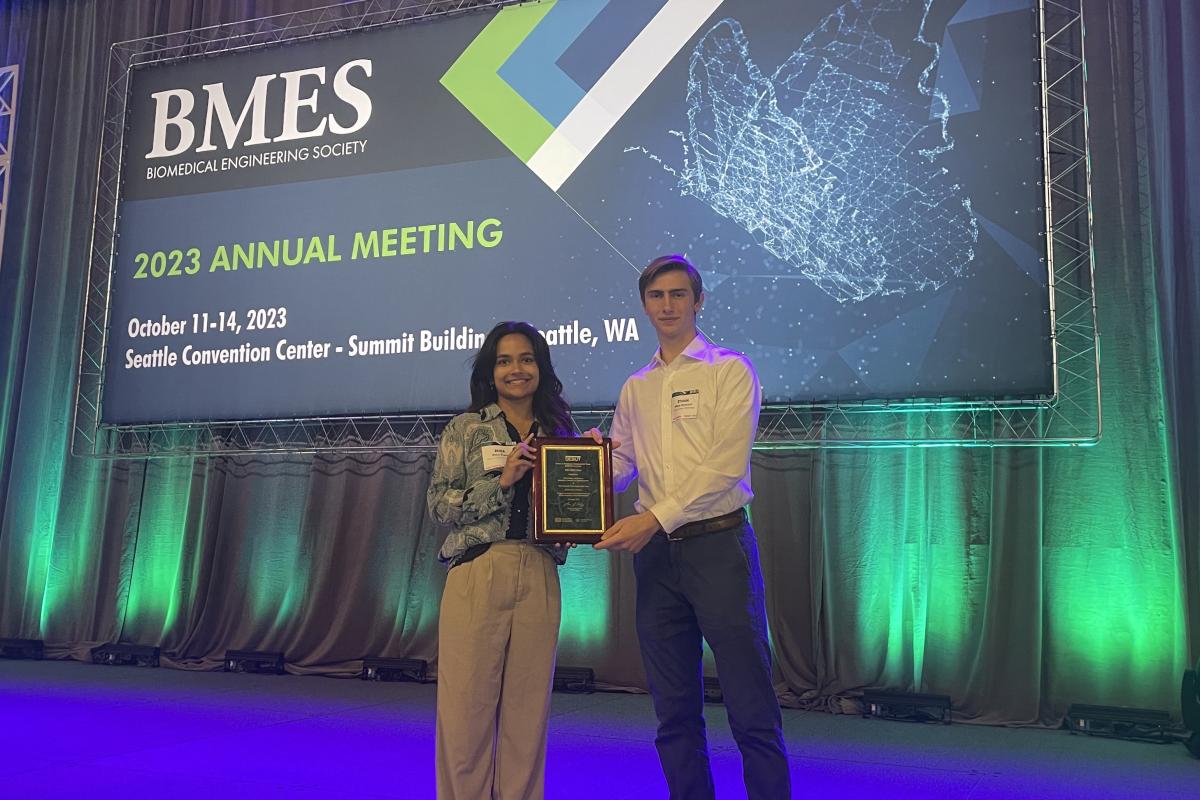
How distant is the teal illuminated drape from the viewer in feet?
14.5

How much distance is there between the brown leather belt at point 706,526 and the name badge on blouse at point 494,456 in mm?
435

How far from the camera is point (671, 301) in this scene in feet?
8.27

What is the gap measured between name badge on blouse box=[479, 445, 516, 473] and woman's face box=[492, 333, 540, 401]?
0.14 metres

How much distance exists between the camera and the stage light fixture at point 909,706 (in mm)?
4355

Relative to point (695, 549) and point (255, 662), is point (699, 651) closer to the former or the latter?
point (695, 549)

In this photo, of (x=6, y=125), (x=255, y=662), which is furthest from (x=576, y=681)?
(x=6, y=125)

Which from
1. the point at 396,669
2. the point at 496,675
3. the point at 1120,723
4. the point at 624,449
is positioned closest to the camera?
the point at 496,675

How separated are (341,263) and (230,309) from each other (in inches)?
27.7

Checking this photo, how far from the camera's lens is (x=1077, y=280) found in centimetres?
446

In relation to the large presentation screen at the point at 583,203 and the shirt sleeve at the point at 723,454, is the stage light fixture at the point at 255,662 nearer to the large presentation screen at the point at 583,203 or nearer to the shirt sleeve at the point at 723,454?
the large presentation screen at the point at 583,203

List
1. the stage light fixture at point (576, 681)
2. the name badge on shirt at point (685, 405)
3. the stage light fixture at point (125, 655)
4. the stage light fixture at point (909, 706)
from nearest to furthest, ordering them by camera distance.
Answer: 1. the name badge on shirt at point (685, 405)
2. the stage light fixture at point (909, 706)
3. the stage light fixture at point (576, 681)
4. the stage light fixture at point (125, 655)

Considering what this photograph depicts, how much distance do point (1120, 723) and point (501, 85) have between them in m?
4.04

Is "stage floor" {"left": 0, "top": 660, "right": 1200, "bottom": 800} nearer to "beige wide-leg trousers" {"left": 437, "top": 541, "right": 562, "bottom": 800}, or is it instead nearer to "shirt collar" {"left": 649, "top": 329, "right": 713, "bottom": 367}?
"beige wide-leg trousers" {"left": 437, "top": 541, "right": 562, "bottom": 800}

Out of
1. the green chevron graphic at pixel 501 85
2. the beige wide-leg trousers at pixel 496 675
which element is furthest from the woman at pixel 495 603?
the green chevron graphic at pixel 501 85
